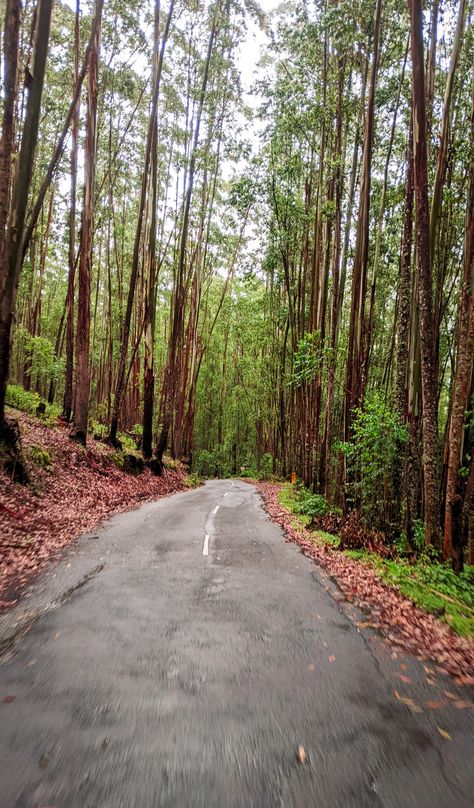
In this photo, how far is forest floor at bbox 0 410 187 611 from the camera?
6336 millimetres

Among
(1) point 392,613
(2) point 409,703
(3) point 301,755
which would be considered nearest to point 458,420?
(1) point 392,613

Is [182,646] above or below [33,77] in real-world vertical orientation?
below

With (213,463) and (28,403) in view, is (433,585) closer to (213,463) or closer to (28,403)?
(28,403)

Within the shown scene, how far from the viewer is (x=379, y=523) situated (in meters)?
9.73

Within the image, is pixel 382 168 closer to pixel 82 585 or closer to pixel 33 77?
pixel 33 77

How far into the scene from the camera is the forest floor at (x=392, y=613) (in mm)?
4078

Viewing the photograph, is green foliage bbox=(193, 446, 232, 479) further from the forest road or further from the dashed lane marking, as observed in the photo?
the forest road

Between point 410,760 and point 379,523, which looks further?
point 379,523

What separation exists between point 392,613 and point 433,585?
1423 mm

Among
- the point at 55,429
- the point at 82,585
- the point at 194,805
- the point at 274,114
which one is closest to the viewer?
the point at 194,805

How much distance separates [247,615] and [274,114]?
1469 centimetres

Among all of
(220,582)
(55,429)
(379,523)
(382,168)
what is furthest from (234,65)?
(220,582)

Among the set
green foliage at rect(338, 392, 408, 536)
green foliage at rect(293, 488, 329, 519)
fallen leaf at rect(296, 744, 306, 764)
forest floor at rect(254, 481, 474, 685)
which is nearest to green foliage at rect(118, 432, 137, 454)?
green foliage at rect(293, 488, 329, 519)

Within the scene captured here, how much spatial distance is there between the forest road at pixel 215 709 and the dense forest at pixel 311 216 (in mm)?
4231
